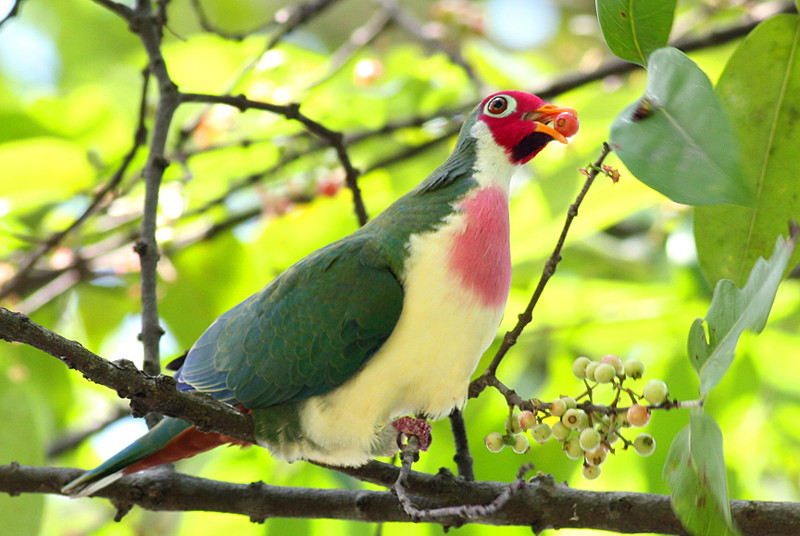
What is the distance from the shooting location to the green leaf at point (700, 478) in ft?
3.59

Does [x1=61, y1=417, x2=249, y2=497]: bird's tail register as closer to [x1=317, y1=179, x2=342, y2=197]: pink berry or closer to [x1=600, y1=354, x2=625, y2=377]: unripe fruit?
[x1=600, y1=354, x2=625, y2=377]: unripe fruit

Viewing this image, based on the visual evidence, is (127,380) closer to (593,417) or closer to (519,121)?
(593,417)

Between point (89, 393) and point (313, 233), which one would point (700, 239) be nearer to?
point (313, 233)

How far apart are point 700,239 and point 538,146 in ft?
1.87

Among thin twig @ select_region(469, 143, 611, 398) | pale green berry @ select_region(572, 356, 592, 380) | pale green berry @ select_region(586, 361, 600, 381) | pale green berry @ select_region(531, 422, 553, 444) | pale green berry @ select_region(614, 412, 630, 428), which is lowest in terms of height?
pale green berry @ select_region(614, 412, 630, 428)

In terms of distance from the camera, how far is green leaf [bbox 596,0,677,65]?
4.16 ft

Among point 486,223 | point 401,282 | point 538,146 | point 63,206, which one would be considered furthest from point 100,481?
point 63,206

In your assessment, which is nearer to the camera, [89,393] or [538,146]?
[538,146]

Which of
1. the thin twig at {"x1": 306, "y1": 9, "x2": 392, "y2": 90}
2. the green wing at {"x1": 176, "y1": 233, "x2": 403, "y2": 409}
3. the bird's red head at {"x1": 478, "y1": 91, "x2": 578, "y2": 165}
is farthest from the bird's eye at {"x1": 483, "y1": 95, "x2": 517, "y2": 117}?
the thin twig at {"x1": 306, "y1": 9, "x2": 392, "y2": 90}

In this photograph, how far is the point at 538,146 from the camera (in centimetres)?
197

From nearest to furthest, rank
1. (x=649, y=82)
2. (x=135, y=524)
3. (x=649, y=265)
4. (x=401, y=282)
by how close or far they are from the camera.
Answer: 1. (x=649, y=82)
2. (x=401, y=282)
3. (x=649, y=265)
4. (x=135, y=524)

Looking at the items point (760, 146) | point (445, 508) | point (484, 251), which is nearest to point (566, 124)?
point (484, 251)

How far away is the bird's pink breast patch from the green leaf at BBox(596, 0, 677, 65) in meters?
0.61

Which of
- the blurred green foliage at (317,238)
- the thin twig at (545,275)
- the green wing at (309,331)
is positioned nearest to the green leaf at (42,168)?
the blurred green foliage at (317,238)
